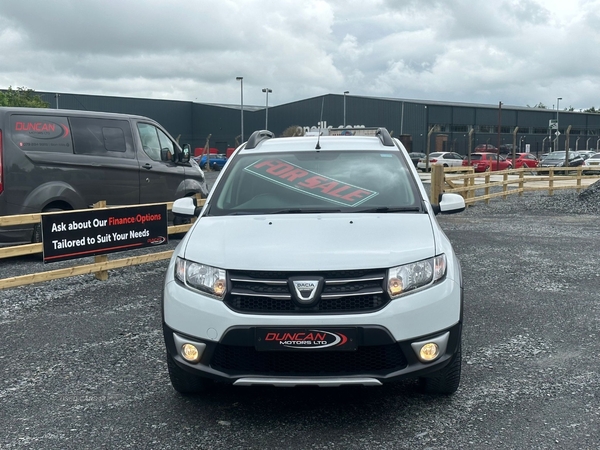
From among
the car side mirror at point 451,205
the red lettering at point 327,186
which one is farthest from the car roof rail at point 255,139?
the car side mirror at point 451,205

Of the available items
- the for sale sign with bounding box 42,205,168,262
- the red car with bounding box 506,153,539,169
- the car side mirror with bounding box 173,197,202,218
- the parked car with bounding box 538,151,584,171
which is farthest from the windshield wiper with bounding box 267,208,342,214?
the red car with bounding box 506,153,539,169

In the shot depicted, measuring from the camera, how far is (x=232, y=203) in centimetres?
476

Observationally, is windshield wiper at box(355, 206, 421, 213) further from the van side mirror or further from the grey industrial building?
the grey industrial building

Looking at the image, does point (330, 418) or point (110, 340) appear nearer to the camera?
point (330, 418)

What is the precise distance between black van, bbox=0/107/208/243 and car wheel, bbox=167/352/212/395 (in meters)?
5.37

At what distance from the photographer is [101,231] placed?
7711mm

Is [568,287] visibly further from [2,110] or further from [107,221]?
[2,110]

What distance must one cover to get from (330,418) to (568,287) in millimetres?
4775

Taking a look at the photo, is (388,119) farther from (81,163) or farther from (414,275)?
(414,275)

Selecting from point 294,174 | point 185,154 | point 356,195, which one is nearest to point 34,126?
point 185,154

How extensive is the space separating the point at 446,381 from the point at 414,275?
2.76ft

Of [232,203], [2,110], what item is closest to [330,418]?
[232,203]

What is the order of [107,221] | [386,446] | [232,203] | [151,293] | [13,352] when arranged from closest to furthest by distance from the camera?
[386,446] < [232,203] < [13,352] < [151,293] < [107,221]

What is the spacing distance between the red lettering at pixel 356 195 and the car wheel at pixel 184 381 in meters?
1.59
